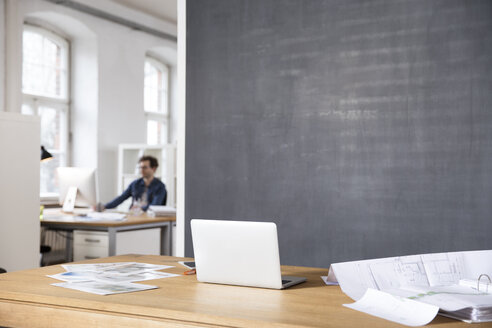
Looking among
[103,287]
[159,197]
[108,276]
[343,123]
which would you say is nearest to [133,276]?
[108,276]

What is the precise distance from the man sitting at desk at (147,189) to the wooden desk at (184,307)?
4514mm

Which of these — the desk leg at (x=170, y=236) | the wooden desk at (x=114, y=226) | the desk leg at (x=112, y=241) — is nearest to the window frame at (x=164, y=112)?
the wooden desk at (x=114, y=226)

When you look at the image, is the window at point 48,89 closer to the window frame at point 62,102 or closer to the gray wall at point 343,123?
the window frame at point 62,102

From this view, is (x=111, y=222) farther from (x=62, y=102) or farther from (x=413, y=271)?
(x=413, y=271)

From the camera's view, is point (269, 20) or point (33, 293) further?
point (269, 20)

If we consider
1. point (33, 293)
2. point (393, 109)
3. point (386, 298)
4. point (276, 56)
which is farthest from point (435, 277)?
point (276, 56)

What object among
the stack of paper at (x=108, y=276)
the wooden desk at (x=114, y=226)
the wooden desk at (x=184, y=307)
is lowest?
the wooden desk at (x=114, y=226)

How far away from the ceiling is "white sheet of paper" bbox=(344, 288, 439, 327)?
7219mm

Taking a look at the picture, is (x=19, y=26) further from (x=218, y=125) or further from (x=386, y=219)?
(x=386, y=219)

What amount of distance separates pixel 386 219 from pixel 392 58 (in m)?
0.90

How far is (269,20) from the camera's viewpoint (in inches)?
142

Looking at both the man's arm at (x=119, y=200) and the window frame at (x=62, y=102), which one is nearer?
the man's arm at (x=119, y=200)

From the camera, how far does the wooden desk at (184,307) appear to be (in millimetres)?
1541

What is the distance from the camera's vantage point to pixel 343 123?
3375mm
